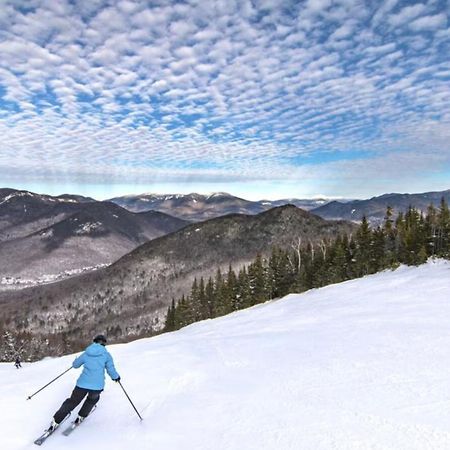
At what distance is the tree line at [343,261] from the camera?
50406 mm

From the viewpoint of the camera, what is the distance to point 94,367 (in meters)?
9.39

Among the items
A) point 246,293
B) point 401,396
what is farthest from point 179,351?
point 246,293

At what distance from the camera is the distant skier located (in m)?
9.05

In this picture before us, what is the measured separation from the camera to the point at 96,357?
952cm

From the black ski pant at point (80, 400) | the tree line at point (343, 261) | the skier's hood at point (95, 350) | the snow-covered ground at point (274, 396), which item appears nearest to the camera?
the snow-covered ground at point (274, 396)

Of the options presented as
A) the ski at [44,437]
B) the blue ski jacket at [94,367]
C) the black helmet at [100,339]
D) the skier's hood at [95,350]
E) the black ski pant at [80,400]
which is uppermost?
the black helmet at [100,339]

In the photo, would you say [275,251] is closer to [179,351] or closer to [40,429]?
[179,351]

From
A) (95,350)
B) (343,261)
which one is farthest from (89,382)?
(343,261)

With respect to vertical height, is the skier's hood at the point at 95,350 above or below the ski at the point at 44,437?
above

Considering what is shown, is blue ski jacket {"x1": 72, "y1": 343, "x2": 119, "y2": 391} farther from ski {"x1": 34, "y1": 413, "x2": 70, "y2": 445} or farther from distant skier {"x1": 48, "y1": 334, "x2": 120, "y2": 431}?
ski {"x1": 34, "y1": 413, "x2": 70, "y2": 445}

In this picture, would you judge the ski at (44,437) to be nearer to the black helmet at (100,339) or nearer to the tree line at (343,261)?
the black helmet at (100,339)

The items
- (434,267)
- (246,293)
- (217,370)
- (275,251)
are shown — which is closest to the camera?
(217,370)

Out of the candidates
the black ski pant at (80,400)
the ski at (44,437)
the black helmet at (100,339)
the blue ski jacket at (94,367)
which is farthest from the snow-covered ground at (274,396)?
the black helmet at (100,339)

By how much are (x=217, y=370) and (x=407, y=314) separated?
11.4 meters
